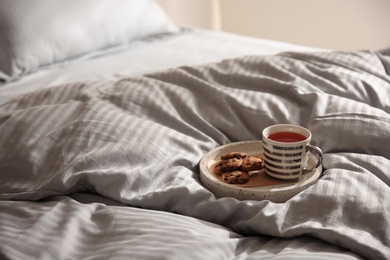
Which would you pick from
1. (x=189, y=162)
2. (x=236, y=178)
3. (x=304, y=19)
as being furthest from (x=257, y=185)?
(x=304, y=19)

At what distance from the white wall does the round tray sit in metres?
1.69

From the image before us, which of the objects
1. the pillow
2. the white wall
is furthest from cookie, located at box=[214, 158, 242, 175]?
the white wall

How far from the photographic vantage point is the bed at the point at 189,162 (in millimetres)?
930

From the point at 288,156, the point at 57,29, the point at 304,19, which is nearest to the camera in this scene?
the point at 288,156

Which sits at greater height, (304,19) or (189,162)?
(189,162)

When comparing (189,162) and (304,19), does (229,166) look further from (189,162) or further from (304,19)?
(304,19)

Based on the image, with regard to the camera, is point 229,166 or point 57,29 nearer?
point 229,166

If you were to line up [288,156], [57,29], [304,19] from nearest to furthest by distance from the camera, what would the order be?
[288,156] < [57,29] < [304,19]

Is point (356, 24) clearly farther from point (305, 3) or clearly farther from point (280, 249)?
point (280, 249)

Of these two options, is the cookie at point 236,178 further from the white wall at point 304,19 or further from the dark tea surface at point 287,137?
the white wall at point 304,19

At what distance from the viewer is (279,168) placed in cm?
109

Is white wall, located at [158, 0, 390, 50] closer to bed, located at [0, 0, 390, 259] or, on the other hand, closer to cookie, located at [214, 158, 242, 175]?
bed, located at [0, 0, 390, 259]

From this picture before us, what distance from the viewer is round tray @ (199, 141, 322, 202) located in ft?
3.46

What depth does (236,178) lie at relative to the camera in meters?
1.09
